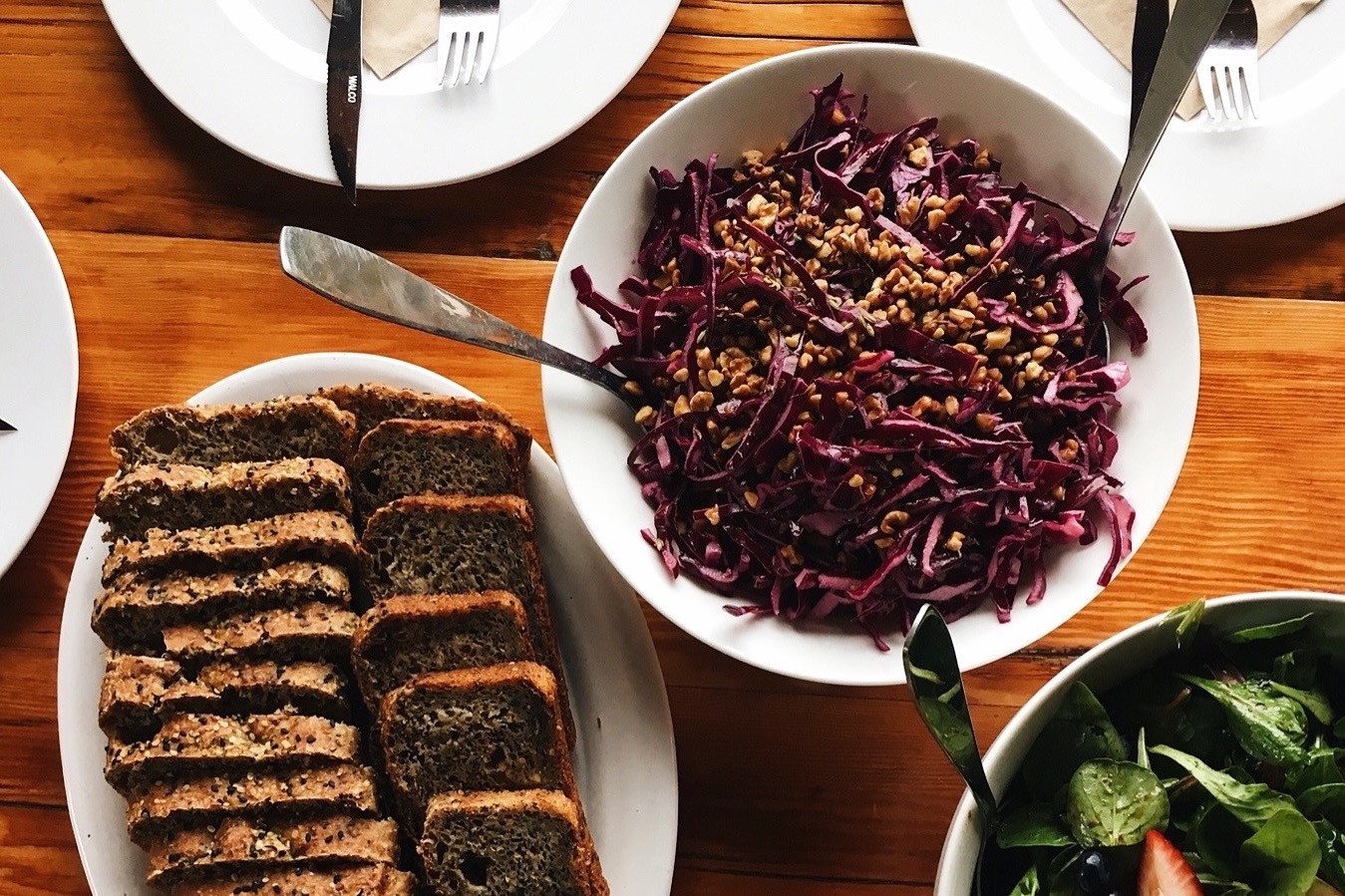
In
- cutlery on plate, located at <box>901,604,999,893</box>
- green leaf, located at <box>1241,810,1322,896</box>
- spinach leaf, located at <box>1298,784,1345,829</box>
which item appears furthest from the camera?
spinach leaf, located at <box>1298,784,1345,829</box>

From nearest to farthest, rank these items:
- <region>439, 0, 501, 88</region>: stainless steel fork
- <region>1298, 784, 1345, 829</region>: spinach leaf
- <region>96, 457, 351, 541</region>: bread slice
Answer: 1. <region>1298, 784, 1345, 829</region>: spinach leaf
2. <region>96, 457, 351, 541</region>: bread slice
3. <region>439, 0, 501, 88</region>: stainless steel fork

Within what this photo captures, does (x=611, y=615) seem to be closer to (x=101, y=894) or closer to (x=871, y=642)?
(x=871, y=642)

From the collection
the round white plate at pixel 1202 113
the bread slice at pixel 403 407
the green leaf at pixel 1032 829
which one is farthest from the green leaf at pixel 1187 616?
the bread slice at pixel 403 407

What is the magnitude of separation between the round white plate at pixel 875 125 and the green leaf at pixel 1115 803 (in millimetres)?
243

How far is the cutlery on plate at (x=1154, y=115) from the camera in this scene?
1729 mm

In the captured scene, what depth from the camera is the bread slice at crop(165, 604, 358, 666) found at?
226cm

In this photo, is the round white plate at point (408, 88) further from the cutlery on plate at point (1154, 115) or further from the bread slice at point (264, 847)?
the bread slice at point (264, 847)

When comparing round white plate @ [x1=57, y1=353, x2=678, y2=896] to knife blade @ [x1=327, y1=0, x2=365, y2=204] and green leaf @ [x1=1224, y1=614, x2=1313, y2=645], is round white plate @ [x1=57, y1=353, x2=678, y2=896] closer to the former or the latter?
knife blade @ [x1=327, y1=0, x2=365, y2=204]

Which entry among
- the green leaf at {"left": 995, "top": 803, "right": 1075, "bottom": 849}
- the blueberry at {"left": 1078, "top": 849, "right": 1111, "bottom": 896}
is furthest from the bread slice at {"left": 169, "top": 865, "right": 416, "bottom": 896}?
the blueberry at {"left": 1078, "top": 849, "right": 1111, "bottom": 896}

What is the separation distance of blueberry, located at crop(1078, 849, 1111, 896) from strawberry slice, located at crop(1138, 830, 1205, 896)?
6cm

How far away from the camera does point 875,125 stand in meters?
2.28

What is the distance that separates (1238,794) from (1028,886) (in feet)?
1.23

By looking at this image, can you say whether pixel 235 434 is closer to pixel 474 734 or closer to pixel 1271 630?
pixel 474 734

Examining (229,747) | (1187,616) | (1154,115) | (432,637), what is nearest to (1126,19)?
(1154,115)
